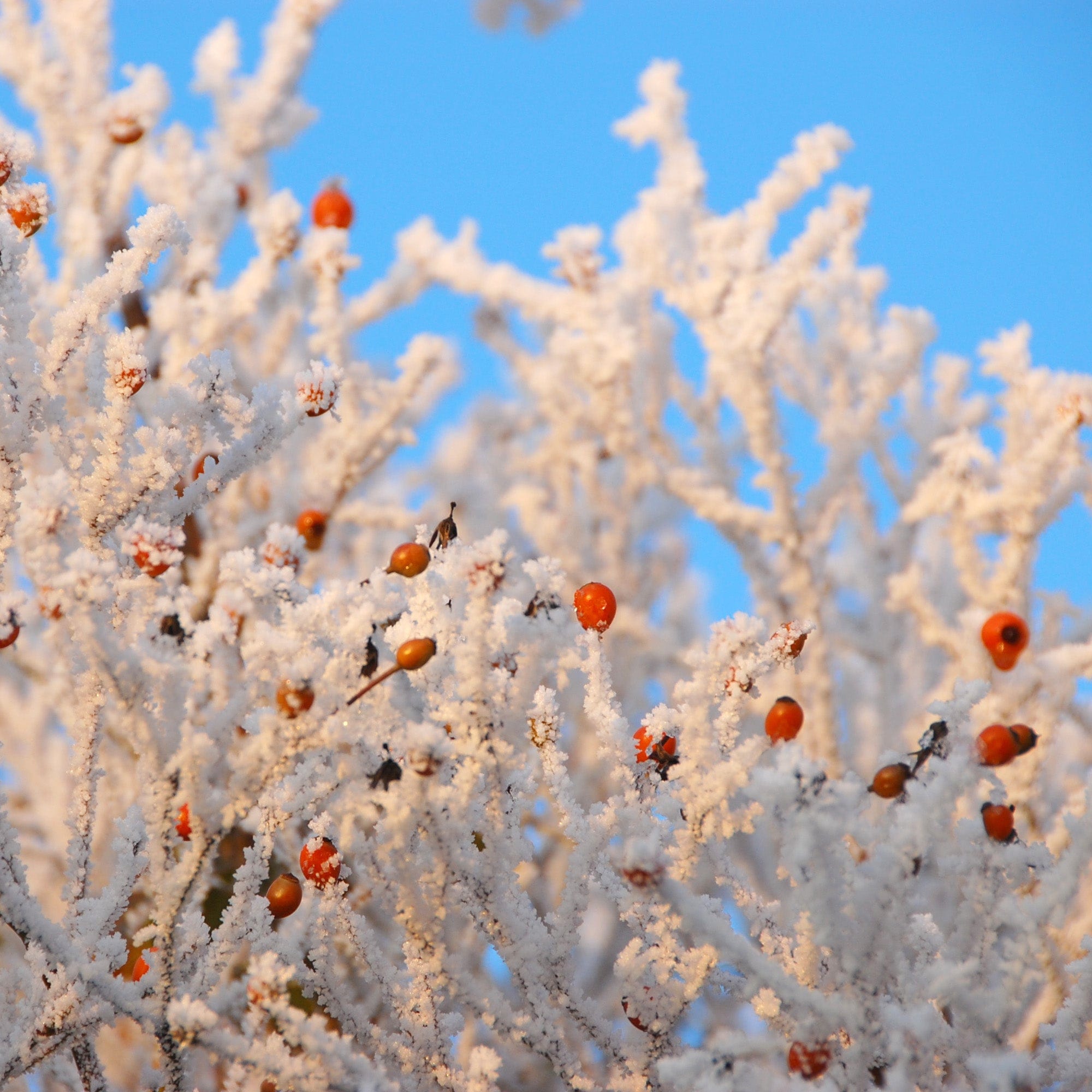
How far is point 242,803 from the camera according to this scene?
1854mm

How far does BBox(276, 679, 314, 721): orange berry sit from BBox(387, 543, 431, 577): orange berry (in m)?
0.55

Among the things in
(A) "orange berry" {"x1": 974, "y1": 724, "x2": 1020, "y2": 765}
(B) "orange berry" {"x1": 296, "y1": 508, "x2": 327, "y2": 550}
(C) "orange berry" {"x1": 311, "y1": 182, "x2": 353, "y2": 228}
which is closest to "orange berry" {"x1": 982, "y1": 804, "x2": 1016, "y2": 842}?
(A) "orange berry" {"x1": 974, "y1": 724, "x2": 1020, "y2": 765}

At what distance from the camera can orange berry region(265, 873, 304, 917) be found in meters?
2.24

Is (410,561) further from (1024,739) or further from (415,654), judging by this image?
(1024,739)

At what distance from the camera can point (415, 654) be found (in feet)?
6.29

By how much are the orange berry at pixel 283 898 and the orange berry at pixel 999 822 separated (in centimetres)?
145

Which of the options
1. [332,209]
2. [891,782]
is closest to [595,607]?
[891,782]

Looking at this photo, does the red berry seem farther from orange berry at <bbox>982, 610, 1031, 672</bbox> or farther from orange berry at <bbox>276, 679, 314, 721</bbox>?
orange berry at <bbox>982, 610, 1031, 672</bbox>

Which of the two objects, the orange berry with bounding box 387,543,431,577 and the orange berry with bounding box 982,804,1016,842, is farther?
the orange berry with bounding box 387,543,431,577

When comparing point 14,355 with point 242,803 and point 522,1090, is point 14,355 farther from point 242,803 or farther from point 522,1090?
point 522,1090

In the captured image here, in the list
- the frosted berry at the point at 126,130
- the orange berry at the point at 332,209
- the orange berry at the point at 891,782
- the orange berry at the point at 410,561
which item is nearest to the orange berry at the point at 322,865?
the orange berry at the point at 410,561

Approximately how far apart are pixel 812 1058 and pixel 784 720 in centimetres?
67

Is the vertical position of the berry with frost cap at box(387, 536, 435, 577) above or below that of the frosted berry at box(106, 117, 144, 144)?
below

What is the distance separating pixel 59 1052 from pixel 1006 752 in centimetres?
189
